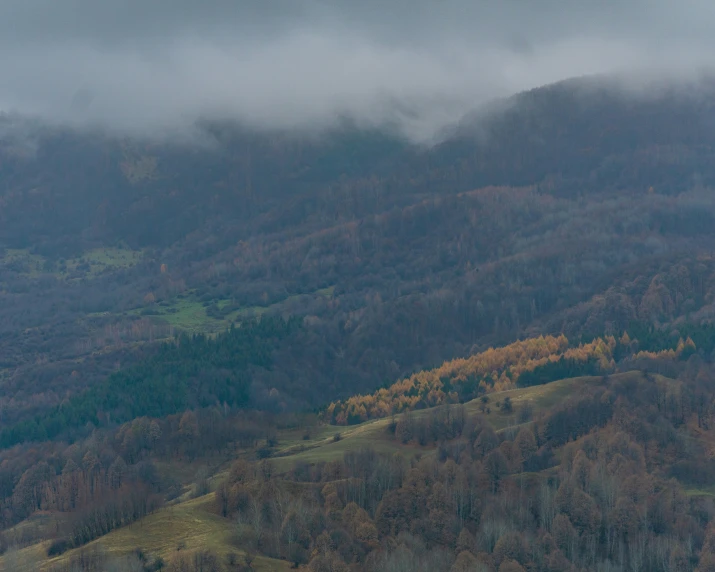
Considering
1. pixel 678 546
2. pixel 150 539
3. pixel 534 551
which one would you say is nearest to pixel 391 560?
pixel 534 551

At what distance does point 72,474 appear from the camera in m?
186

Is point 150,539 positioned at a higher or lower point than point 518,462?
higher

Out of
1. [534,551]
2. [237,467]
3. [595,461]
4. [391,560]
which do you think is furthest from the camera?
[595,461]

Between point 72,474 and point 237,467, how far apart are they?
4927 centimetres

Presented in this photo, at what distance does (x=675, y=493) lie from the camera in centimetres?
15362

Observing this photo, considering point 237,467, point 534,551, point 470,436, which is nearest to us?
point 534,551

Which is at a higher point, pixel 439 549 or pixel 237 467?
pixel 237 467

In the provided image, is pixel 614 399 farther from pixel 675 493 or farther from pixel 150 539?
pixel 150 539

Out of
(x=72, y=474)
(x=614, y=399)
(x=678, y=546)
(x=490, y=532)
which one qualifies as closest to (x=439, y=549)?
(x=490, y=532)

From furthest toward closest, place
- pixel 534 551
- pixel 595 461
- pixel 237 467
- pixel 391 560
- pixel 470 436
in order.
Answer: pixel 470 436 < pixel 595 461 < pixel 237 467 < pixel 534 551 < pixel 391 560

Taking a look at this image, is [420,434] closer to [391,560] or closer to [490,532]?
[490,532]

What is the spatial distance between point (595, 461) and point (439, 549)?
38.9m

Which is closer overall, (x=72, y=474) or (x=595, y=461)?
(x=595, y=461)

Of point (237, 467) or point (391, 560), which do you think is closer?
point (391, 560)
